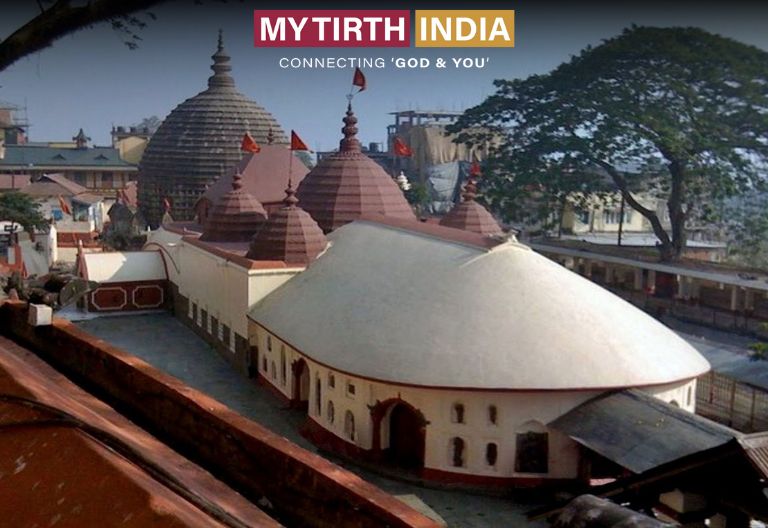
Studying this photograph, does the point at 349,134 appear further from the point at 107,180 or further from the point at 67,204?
the point at 107,180

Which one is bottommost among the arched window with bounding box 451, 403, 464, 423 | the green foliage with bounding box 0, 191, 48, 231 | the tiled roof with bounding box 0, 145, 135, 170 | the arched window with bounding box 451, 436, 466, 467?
the arched window with bounding box 451, 436, 466, 467

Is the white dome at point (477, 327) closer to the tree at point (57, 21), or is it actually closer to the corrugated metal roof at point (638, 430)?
the corrugated metal roof at point (638, 430)

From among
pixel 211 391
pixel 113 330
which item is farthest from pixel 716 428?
pixel 113 330

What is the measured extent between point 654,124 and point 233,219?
1686 cm

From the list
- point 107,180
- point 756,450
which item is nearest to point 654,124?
point 756,450

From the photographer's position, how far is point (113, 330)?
23578mm

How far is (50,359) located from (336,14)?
11.8 meters

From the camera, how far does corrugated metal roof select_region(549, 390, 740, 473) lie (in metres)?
10.7

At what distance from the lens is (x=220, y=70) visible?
3488 cm

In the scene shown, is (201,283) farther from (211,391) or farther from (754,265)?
(754,265)

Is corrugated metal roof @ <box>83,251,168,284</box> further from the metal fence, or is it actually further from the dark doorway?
the metal fence

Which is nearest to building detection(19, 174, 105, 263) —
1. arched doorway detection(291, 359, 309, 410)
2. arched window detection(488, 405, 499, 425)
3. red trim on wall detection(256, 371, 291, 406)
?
red trim on wall detection(256, 371, 291, 406)

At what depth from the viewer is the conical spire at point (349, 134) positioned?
72.5ft

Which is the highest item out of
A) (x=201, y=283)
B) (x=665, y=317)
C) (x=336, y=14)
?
(x=336, y=14)
